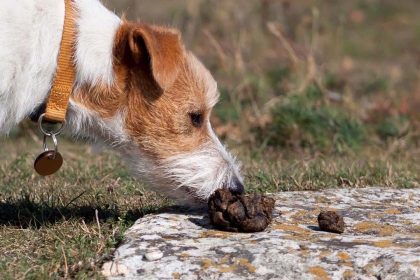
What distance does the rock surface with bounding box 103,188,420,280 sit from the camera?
378 centimetres

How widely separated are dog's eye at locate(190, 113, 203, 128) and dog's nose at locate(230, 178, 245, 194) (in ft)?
1.18

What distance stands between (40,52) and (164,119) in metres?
0.72

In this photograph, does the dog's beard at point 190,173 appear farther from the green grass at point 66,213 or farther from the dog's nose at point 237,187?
the green grass at point 66,213

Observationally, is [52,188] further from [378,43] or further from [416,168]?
[378,43]

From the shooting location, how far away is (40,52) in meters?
4.19

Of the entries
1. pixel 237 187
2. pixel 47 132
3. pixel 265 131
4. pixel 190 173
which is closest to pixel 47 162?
pixel 47 132

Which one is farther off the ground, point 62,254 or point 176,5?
point 176,5

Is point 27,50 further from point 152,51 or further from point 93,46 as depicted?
point 152,51

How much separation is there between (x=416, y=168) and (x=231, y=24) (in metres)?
4.19

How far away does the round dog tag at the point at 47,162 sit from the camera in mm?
4488

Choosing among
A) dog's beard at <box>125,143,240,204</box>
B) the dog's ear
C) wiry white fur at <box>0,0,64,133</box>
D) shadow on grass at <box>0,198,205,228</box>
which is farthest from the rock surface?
wiry white fur at <box>0,0,64,133</box>

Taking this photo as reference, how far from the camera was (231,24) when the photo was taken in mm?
9977

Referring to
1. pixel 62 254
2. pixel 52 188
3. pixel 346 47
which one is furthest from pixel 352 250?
pixel 346 47

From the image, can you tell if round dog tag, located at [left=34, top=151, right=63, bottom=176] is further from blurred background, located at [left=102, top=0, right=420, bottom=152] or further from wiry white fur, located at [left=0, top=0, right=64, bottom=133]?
blurred background, located at [left=102, top=0, right=420, bottom=152]
